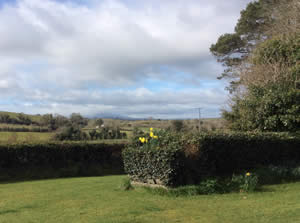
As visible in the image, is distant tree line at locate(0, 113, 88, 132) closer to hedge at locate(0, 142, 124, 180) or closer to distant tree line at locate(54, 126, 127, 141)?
distant tree line at locate(54, 126, 127, 141)

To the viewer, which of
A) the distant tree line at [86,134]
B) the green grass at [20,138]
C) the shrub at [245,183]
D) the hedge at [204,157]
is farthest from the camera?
the distant tree line at [86,134]

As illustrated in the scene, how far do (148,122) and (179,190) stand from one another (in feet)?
50.6

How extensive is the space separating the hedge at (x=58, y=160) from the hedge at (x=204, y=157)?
29.5 feet

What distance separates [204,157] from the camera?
11.2 meters

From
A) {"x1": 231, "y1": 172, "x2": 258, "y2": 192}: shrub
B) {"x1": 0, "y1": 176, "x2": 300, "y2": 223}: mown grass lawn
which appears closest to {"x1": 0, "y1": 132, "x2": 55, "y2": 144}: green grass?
{"x1": 0, "y1": 176, "x2": 300, "y2": 223}: mown grass lawn

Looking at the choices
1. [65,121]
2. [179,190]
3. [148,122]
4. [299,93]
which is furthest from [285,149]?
[65,121]

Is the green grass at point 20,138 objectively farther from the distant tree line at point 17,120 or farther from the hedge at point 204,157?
the distant tree line at point 17,120

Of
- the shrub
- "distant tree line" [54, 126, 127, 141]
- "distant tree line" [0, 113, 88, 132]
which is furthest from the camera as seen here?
"distant tree line" [0, 113, 88, 132]

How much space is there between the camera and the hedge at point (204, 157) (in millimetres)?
10180

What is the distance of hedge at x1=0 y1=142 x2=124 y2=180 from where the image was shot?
1823 cm

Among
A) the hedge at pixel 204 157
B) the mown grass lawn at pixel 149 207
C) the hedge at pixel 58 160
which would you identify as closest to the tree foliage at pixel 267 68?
Answer: the hedge at pixel 204 157

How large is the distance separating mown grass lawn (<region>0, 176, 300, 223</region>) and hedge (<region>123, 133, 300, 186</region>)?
0.85 m

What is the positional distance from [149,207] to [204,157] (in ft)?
12.5

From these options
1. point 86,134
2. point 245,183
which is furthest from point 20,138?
point 245,183
